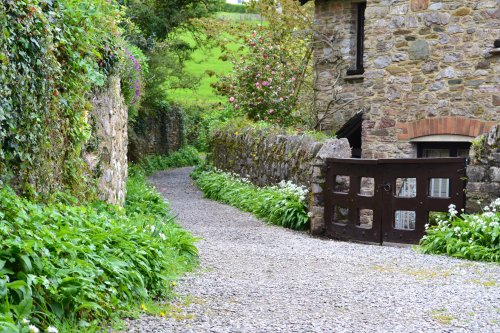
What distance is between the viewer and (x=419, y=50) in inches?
502

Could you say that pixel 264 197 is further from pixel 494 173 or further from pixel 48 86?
pixel 48 86

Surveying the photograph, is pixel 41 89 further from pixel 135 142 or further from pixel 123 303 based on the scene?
pixel 135 142

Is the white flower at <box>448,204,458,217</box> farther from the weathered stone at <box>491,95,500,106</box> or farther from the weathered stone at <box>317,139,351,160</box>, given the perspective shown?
the weathered stone at <box>491,95,500,106</box>

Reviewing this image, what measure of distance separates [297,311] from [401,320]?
2.66ft

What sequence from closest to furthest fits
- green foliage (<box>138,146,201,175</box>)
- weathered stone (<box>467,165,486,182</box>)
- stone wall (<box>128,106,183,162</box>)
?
weathered stone (<box>467,165,486,182</box>) → stone wall (<box>128,106,183,162</box>) → green foliage (<box>138,146,201,175</box>)

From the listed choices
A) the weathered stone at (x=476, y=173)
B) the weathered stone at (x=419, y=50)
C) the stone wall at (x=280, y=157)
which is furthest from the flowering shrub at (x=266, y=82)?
the weathered stone at (x=476, y=173)

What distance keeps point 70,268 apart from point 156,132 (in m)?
22.4

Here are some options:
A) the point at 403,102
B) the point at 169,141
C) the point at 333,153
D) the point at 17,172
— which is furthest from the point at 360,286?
the point at 169,141

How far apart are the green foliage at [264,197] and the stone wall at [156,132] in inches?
156

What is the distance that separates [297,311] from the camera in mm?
5777

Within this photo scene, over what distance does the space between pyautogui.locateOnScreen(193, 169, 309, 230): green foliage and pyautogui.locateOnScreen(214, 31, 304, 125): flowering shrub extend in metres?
2.17

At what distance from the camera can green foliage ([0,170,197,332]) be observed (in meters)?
4.43

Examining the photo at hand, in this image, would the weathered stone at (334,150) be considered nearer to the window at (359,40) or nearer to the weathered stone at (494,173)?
the weathered stone at (494,173)

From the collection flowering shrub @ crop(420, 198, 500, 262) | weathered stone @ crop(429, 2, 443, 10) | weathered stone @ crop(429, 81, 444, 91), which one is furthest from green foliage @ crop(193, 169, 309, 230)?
weathered stone @ crop(429, 2, 443, 10)
